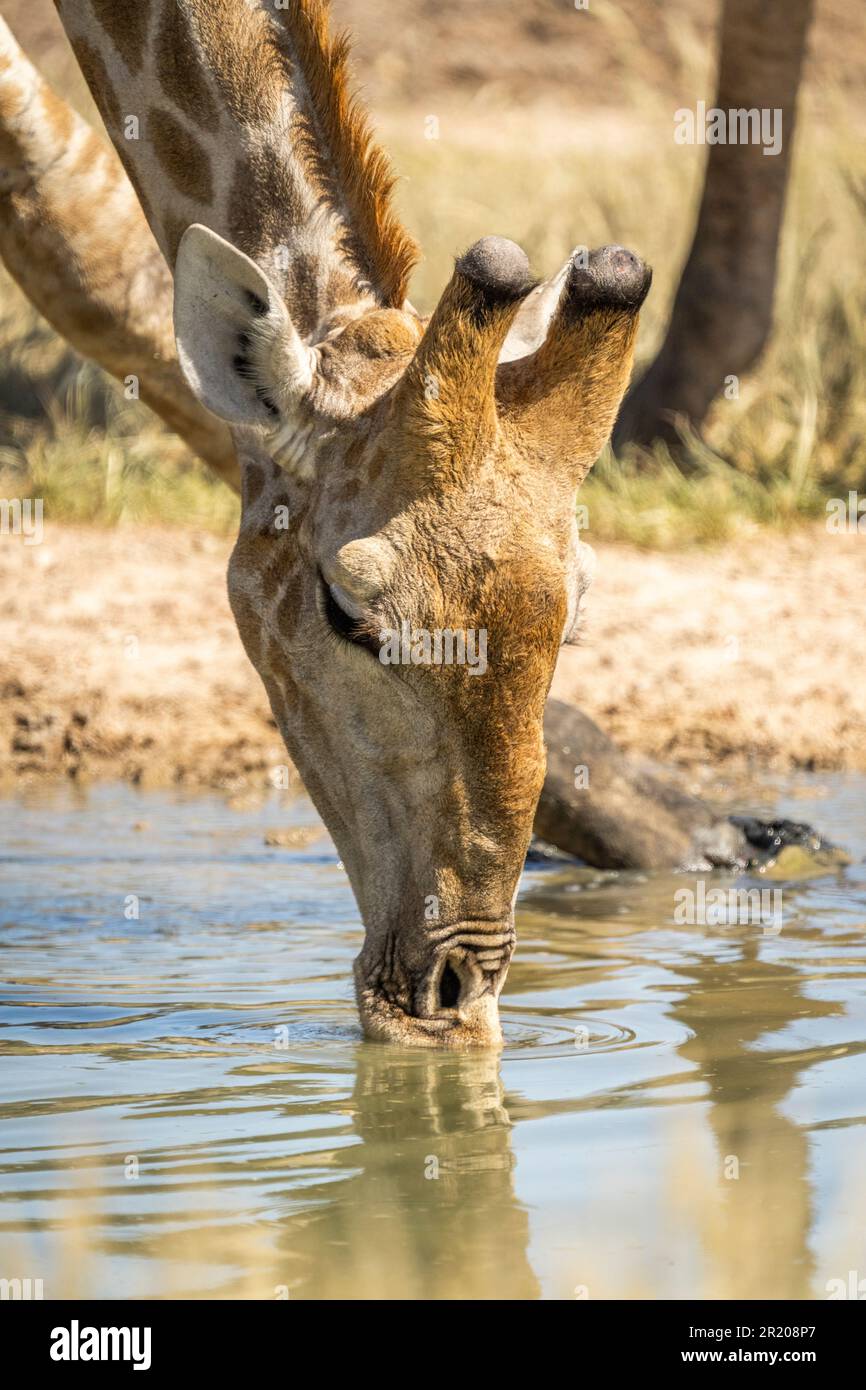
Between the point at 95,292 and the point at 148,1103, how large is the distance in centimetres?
323

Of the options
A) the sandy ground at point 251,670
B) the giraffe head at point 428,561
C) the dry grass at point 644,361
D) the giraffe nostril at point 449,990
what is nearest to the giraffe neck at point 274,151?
the giraffe head at point 428,561

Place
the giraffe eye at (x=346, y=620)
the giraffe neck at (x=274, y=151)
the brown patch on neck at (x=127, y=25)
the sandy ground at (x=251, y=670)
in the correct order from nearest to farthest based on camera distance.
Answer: the giraffe eye at (x=346, y=620), the giraffe neck at (x=274, y=151), the brown patch on neck at (x=127, y=25), the sandy ground at (x=251, y=670)

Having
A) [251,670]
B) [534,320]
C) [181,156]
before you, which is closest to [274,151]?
[181,156]

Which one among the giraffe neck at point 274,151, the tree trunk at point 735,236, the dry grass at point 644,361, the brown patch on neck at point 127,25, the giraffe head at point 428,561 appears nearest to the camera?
the giraffe head at point 428,561

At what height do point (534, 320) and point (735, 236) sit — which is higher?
point (735, 236)

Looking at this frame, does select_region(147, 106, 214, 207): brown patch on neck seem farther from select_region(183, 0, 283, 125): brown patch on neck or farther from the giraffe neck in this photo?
select_region(183, 0, 283, 125): brown patch on neck

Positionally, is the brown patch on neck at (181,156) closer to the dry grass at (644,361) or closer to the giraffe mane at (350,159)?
the giraffe mane at (350,159)

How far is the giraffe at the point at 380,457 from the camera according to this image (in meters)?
4.25

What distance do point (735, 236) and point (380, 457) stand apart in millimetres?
7404

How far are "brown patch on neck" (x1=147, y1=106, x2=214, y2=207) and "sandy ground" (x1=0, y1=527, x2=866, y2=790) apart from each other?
3279 mm

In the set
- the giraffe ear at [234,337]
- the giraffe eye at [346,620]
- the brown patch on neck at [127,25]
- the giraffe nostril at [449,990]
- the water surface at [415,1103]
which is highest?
the brown patch on neck at [127,25]

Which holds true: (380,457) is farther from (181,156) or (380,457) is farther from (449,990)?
(181,156)

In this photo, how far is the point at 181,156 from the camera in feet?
17.6

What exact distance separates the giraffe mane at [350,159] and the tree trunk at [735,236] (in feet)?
20.5
